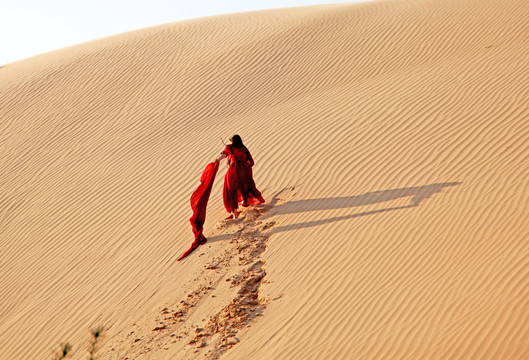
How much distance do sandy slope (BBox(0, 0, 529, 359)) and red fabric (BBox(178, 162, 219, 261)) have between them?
0.20 metres

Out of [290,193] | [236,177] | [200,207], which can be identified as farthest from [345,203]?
[200,207]

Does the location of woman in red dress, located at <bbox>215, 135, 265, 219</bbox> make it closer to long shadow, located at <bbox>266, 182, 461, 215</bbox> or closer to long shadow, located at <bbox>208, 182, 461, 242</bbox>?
long shadow, located at <bbox>208, 182, 461, 242</bbox>

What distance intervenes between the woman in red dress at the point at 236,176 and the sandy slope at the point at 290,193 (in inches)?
15.1

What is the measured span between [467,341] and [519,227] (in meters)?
2.17

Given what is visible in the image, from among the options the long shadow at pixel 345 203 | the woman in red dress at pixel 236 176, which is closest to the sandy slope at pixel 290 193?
the long shadow at pixel 345 203

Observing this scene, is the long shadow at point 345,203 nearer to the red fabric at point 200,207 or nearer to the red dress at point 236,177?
the red fabric at point 200,207

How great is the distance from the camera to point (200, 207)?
7820 millimetres

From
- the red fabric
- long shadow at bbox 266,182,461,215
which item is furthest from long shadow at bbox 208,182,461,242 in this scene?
the red fabric

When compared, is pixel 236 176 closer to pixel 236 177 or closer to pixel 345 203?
pixel 236 177

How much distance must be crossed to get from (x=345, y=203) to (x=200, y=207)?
7.73 ft

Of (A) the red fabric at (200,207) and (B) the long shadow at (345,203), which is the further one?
(A) the red fabric at (200,207)

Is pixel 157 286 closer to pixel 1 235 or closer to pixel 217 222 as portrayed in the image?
pixel 217 222

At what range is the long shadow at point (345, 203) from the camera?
7.27m

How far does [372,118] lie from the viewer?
9836mm
